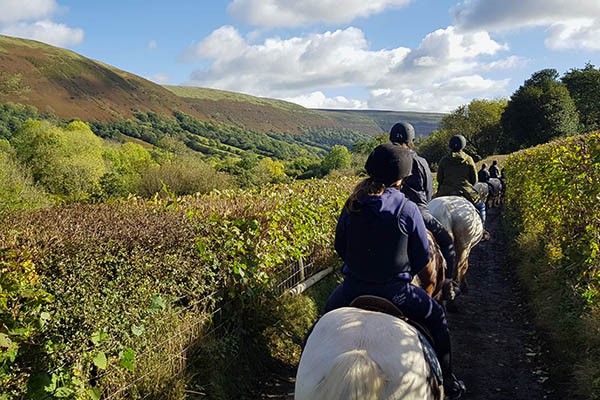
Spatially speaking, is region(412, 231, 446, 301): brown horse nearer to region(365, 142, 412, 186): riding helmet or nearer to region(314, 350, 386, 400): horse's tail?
region(365, 142, 412, 186): riding helmet

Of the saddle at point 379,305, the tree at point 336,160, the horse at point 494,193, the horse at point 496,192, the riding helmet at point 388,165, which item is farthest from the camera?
the tree at point 336,160

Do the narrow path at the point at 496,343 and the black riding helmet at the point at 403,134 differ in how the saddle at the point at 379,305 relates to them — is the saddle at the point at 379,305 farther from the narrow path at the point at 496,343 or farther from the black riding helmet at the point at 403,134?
the black riding helmet at the point at 403,134

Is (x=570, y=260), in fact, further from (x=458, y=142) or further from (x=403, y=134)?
(x=403, y=134)

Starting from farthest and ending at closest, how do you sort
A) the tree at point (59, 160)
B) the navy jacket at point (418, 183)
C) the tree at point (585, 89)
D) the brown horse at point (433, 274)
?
the tree at point (585, 89)
the tree at point (59, 160)
the navy jacket at point (418, 183)
the brown horse at point (433, 274)

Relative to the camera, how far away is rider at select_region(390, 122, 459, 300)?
246 inches

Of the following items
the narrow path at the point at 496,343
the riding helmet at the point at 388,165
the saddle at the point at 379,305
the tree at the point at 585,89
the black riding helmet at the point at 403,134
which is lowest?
the narrow path at the point at 496,343

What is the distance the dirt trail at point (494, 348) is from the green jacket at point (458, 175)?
2.07 metres

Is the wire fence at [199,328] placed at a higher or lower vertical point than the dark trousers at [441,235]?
lower

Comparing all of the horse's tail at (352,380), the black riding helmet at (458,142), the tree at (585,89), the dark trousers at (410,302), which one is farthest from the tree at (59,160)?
the tree at (585,89)

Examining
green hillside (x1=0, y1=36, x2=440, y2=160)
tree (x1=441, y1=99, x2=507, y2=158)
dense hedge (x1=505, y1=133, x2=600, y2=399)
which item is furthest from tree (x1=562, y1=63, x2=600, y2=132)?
green hillside (x1=0, y1=36, x2=440, y2=160)

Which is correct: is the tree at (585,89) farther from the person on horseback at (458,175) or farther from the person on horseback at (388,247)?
the person on horseback at (388,247)

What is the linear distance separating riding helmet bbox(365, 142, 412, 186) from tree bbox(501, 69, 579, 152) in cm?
5361

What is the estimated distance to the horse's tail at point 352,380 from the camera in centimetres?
278

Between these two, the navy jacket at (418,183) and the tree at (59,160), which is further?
the tree at (59,160)
